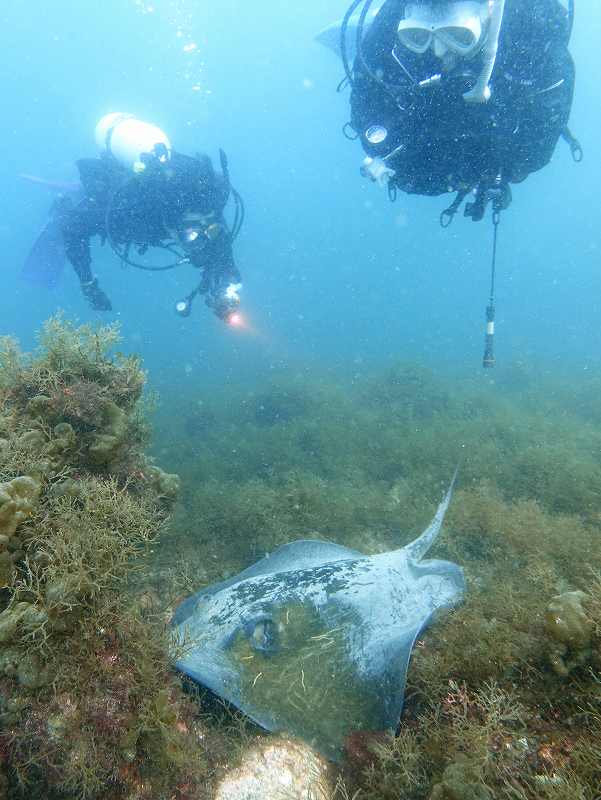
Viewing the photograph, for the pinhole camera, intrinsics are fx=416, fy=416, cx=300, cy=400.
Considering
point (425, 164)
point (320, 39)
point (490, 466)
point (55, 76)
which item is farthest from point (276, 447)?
point (55, 76)

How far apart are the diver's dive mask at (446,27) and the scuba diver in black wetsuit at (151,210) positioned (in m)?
5.04

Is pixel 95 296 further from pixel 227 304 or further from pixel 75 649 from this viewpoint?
pixel 75 649

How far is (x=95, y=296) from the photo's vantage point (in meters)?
9.06

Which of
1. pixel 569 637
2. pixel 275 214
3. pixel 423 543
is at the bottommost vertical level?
pixel 423 543

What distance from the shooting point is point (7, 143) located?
5209 centimetres

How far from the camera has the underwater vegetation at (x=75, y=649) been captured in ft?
6.47

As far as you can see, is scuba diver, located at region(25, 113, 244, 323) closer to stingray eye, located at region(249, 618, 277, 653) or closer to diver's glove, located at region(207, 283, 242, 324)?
diver's glove, located at region(207, 283, 242, 324)

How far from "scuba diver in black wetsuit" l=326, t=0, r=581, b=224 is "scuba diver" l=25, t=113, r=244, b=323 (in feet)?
12.7

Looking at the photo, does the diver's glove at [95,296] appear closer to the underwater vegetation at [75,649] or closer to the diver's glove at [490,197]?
the underwater vegetation at [75,649]

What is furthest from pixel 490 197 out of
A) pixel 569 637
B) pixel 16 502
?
pixel 16 502

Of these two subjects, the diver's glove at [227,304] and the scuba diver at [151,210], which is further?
the diver's glove at [227,304]

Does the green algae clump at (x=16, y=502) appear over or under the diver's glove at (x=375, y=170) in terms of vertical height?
under

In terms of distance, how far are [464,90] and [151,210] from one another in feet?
20.4

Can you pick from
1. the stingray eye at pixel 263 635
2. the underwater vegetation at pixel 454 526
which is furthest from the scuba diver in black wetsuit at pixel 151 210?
the stingray eye at pixel 263 635
